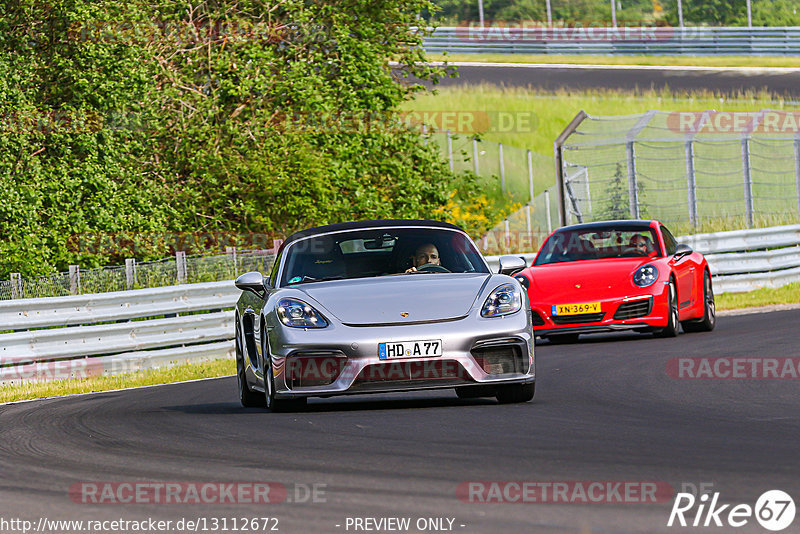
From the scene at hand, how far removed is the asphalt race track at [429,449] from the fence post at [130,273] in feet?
24.0

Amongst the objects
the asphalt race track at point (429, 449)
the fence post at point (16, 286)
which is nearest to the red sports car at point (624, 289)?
the asphalt race track at point (429, 449)

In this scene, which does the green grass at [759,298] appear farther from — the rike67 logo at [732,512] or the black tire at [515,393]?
the rike67 logo at [732,512]

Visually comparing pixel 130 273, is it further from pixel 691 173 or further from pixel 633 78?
pixel 633 78

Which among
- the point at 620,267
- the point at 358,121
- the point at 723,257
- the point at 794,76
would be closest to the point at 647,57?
the point at 794,76

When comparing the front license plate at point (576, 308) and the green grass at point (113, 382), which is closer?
the green grass at point (113, 382)

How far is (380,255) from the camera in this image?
34.3 ft

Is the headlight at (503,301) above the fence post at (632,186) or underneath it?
above

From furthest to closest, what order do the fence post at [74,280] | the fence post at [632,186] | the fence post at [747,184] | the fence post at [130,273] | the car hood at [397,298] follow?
the fence post at [747,184] < the fence post at [632,186] < the fence post at [130,273] < the fence post at [74,280] < the car hood at [397,298]

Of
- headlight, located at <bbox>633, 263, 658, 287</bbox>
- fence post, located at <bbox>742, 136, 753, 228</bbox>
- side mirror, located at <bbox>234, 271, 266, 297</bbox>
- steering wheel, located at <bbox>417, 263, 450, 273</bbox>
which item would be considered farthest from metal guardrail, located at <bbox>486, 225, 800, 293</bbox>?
side mirror, located at <bbox>234, 271, 266, 297</bbox>

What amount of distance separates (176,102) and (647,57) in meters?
27.6

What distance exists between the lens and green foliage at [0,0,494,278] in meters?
23.3

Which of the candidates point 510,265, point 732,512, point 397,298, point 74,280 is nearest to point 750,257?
point 74,280

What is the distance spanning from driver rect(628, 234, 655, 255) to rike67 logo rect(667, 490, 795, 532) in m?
11.3

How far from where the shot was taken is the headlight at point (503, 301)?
961 cm
